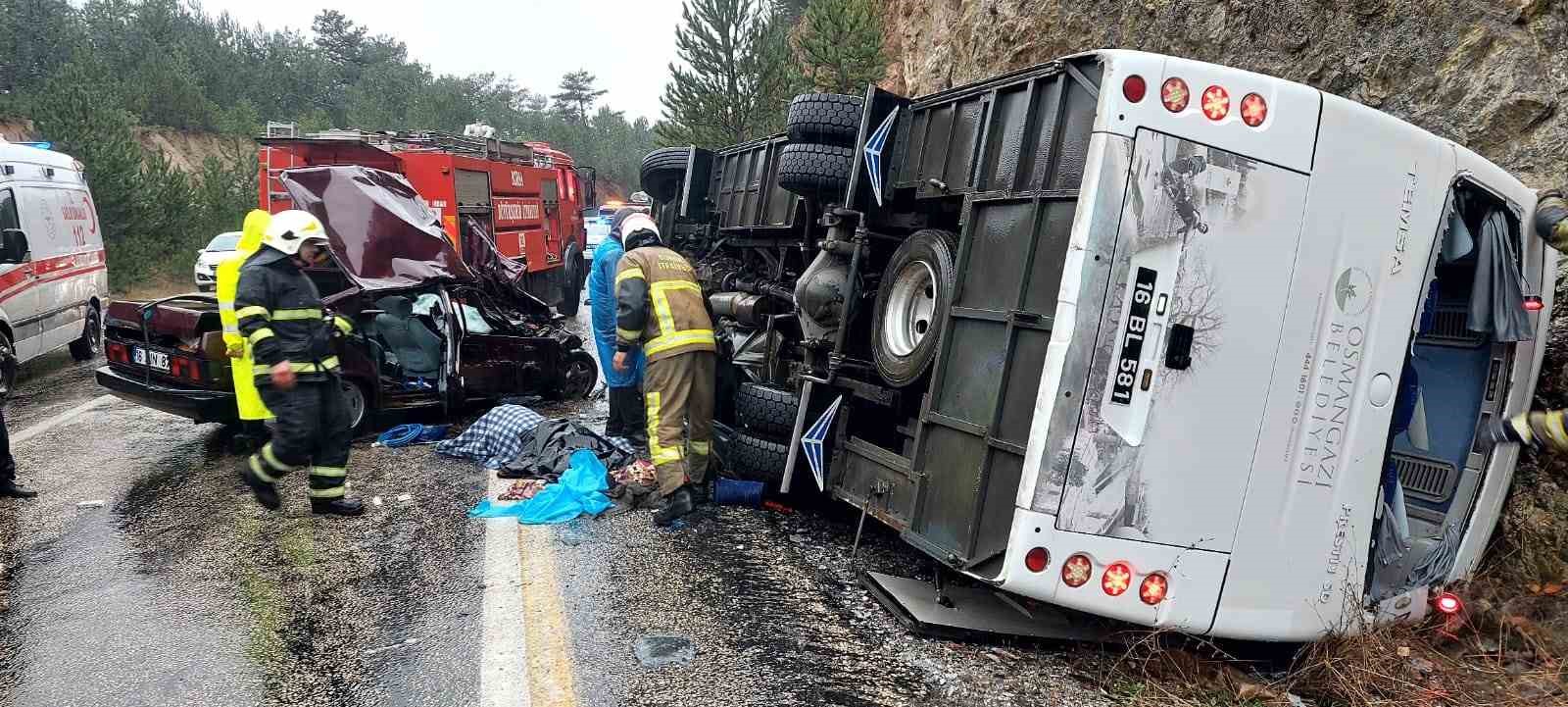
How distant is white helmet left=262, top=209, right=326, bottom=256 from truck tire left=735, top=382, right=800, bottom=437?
2358mm

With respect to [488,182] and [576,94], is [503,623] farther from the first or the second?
[576,94]

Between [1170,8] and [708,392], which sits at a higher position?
[1170,8]

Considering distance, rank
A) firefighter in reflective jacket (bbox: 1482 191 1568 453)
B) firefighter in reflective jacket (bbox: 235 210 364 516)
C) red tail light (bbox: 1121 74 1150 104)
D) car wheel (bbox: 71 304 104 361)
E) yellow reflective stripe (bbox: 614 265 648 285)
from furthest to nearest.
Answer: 1. car wheel (bbox: 71 304 104 361)
2. yellow reflective stripe (bbox: 614 265 648 285)
3. firefighter in reflective jacket (bbox: 235 210 364 516)
4. firefighter in reflective jacket (bbox: 1482 191 1568 453)
5. red tail light (bbox: 1121 74 1150 104)

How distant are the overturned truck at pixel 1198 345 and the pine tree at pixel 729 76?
58.4 ft

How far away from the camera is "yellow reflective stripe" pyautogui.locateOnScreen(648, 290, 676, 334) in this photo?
496cm

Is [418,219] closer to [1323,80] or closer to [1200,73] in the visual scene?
[1200,73]

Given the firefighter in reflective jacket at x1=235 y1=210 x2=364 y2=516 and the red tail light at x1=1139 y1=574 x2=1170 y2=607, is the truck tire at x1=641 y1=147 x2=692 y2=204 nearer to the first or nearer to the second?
the firefighter in reflective jacket at x1=235 y1=210 x2=364 y2=516

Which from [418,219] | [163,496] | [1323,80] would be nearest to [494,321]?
[418,219]

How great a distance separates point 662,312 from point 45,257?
692 centimetres

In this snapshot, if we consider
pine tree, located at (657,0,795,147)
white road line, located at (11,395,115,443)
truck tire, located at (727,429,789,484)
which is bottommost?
white road line, located at (11,395,115,443)

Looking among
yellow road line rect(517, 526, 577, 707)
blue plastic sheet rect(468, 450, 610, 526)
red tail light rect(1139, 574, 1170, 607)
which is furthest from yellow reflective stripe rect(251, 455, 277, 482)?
red tail light rect(1139, 574, 1170, 607)

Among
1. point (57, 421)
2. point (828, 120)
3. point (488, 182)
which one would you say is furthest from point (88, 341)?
point (828, 120)

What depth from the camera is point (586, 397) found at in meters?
7.86

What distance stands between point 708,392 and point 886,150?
1726 millimetres
